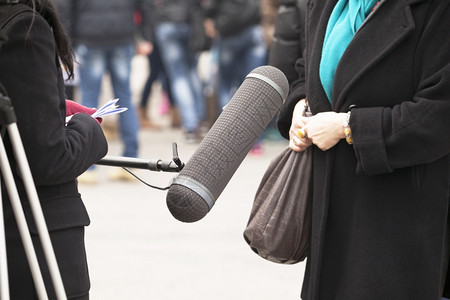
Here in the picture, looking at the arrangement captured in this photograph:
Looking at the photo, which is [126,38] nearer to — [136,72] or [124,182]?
[124,182]

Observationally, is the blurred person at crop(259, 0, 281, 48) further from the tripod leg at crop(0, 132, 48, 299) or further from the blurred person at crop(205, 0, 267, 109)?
the tripod leg at crop(0, 132, 48, 299)

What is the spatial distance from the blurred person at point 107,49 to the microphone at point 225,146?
5521 millimetres

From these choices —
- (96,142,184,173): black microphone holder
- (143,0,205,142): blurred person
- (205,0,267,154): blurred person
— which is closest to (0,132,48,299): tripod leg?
(96,142,184,173): black microphone holder

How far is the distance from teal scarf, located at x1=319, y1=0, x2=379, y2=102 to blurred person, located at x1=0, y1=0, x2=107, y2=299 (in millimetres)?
855

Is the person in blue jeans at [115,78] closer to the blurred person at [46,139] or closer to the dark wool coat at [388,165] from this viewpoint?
the dark wool coat at [388,165]

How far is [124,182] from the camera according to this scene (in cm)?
876

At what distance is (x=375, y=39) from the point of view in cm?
316

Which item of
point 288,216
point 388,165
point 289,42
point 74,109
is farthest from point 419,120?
point 74,109

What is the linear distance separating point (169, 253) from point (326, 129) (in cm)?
327

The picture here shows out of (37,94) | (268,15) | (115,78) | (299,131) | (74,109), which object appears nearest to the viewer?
(37,94)

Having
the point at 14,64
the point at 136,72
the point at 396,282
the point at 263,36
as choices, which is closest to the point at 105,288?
the point at 396,282

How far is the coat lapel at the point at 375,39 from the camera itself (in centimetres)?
310

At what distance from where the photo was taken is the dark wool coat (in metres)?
3.10

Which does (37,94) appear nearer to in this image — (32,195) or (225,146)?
(32,195)
